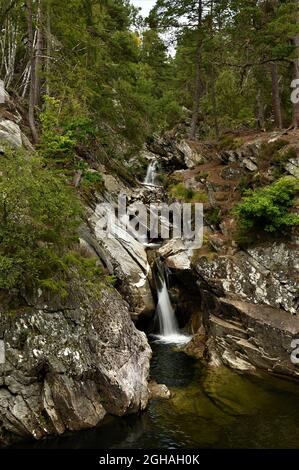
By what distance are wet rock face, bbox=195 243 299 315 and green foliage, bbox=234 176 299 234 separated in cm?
101

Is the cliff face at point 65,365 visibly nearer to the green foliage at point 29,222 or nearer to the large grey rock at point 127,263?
the green foliage at point 29,222

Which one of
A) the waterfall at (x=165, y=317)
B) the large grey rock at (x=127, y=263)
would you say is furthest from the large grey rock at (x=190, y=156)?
the waterfall at (x=165, y=317)

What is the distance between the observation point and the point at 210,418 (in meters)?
11.6

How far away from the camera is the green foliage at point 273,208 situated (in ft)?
51.2

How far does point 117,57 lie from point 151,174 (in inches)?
410

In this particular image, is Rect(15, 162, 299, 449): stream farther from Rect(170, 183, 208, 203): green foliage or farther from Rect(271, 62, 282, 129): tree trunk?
Rect(271, 62, 282, 129): tree trunk

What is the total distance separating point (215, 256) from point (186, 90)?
26.6 meters

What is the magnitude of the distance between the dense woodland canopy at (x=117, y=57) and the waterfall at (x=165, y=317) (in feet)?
27.5

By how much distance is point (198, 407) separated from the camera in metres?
12.3

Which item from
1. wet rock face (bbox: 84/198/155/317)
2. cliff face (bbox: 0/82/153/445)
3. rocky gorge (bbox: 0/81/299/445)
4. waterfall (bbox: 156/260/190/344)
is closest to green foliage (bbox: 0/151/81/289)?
cliff face (bbox: 0/82/153/445)

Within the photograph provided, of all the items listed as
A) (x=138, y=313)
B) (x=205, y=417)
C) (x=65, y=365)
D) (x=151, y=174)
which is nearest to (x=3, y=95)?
(x=138, y=313)

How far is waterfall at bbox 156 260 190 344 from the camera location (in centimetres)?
1869

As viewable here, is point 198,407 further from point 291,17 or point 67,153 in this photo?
point 291,17
